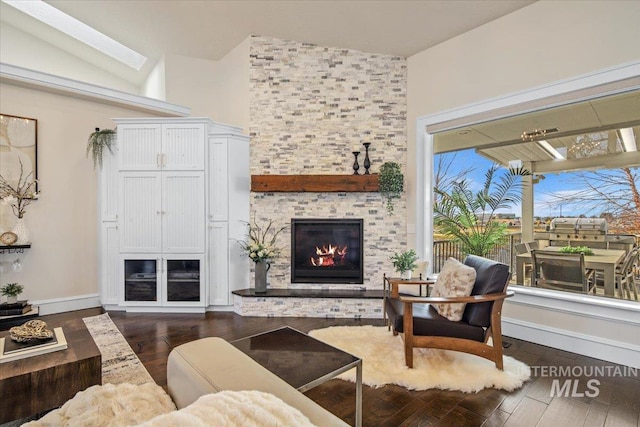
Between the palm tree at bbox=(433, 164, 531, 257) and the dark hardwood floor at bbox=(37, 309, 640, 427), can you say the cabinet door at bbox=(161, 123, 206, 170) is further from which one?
the palm tree at bbox=(433, 164, 531, 257)

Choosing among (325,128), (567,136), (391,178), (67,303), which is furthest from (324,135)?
(67,303)

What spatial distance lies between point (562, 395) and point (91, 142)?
5.78 meters

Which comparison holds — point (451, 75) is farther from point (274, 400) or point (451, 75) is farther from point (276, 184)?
point (274, 400)

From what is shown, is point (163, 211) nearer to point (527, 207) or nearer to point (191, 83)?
point (191, 83)

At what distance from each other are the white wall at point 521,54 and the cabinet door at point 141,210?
337 centimetres

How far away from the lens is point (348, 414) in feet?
6.46

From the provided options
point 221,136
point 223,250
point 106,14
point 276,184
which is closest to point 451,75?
point 276,184

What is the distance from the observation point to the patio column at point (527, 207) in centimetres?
346

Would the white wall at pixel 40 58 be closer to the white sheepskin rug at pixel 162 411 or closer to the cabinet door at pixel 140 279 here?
the cabinet door at pixel 140 279

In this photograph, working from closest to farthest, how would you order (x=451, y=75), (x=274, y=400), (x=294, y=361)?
1. (x=274, y=400)
2. (x=294, y=361)
3. (x=451, y=75)

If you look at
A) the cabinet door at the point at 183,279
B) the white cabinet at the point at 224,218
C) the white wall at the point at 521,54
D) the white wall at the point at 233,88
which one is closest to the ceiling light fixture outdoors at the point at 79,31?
the white wall at the point at 233,88

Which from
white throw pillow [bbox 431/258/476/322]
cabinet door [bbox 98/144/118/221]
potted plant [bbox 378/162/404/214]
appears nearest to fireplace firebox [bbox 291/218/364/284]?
potted plant [bbox 378/162/404/214]

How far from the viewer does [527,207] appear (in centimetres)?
348

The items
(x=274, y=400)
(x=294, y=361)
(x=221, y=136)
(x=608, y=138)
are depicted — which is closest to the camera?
(x=274, y=400)
